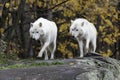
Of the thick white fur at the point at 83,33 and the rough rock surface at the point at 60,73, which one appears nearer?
the rough rock surface at the point at 60,73

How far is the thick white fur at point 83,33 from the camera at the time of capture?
14055mm

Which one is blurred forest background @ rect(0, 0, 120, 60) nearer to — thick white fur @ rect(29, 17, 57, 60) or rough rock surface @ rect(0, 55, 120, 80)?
thick white fur @ rect(29, 17, 57, 60)

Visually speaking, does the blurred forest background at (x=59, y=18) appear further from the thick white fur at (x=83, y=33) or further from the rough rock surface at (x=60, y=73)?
the rough rock surface at (x=60, y=73)

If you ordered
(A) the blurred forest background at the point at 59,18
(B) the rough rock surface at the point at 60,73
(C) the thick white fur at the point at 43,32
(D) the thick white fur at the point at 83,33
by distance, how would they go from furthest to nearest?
(A) the blurred forest background at the point at 59,18, (D) the thick white fur at the point at 83,33, (C) the thick white fur at the point at 43,32, (B) the rough rock surface at the point at 60,73

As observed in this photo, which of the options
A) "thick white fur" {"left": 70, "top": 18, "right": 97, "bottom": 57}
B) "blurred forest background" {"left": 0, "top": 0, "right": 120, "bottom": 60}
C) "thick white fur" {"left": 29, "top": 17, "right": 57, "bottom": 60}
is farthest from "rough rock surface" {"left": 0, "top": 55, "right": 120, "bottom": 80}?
"blurred forest background" {"left": 0, "top": 0, "right": 120, "bottom": 60}

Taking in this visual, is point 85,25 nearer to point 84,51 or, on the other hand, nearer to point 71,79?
point 84,51

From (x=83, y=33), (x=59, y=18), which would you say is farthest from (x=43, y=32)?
(x=59, y=18)

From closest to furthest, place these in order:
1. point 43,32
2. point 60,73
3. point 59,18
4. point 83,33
A: point 60,73 → point 43,32 → point 83,33 → point 59,18

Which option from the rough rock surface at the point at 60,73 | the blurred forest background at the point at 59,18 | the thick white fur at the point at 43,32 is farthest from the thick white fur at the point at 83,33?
the blurred forest background at the point at 59,18

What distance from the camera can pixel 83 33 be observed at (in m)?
14.1

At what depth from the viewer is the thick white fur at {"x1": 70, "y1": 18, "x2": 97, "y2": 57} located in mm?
14055

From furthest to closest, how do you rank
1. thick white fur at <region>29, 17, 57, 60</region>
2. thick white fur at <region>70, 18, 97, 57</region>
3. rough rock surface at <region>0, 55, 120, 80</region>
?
thick white fur at <region>70, 18, 97, 57</region>, thick white fur at <region>29, 17, 57, 60</region>, rough rock surface at <region>0, 55, 120, 80</region>

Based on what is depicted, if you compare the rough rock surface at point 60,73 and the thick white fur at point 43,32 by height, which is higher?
the thick white fur at point 43,32

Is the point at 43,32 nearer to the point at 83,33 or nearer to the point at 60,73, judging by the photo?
the point at 83,33
